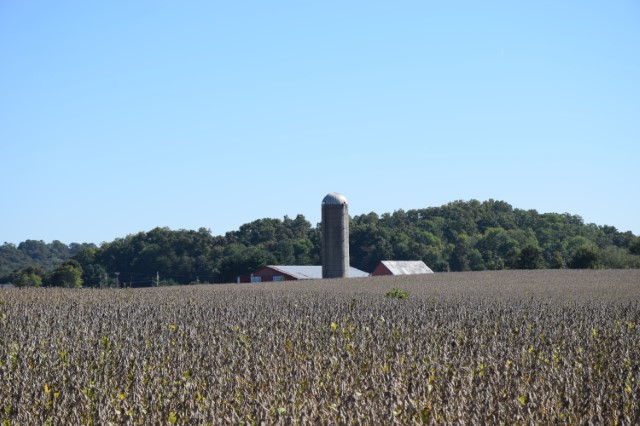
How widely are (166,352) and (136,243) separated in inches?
3659

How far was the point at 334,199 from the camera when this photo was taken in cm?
6025

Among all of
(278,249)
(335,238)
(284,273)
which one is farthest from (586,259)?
(278,249)

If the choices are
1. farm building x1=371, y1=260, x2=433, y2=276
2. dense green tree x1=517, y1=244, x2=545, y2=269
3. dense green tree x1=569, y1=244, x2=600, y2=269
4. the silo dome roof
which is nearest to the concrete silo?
the silo dome roof

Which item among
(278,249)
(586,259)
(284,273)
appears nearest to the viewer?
(586,259)

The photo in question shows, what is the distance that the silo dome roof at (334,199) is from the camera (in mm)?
60188

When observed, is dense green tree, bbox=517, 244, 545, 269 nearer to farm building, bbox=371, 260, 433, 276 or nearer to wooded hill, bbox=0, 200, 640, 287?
wooded hill, bbox=0, 200, 640, 287

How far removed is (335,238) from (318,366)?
159 feet

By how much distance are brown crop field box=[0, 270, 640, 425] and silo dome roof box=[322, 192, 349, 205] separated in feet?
127

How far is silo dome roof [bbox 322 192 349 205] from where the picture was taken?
6019 cm

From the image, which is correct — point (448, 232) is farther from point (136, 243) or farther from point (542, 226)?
point (136, 243)

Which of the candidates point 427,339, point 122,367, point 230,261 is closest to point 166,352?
point 122,367

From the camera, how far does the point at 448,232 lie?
126875 millimetres

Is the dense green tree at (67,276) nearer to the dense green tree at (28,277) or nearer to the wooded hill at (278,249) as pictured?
the wooded hill at (278,249)

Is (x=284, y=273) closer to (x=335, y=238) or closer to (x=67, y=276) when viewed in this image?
(x=335, y=238)
